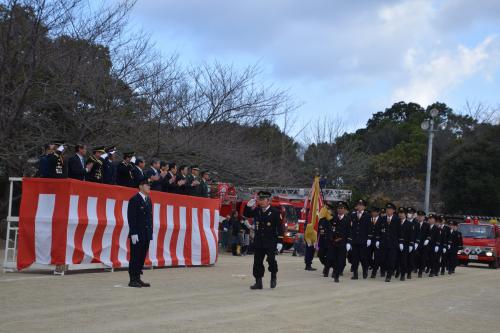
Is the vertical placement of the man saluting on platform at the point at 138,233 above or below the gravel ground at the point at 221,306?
Result: above

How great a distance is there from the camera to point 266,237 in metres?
14.0

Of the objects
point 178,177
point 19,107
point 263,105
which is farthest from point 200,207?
point 263,105

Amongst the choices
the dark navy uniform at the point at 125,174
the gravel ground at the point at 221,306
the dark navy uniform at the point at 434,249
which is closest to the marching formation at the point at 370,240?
the dark navy uniform at the point at 434,249

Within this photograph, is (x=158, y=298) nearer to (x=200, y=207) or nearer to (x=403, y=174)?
(x=200, y=207)

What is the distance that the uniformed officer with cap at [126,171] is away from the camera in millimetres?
16219

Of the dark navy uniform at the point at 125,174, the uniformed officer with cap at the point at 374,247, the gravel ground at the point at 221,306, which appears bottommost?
→ the gravel ground at the point at 221,306

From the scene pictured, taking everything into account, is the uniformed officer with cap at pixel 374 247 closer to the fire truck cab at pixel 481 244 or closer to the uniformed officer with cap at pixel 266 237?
the uniformed officer with cap at pixel 266 237

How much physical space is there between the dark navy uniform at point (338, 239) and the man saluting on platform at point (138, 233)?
20.5ft

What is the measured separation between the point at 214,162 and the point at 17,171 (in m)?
7.67

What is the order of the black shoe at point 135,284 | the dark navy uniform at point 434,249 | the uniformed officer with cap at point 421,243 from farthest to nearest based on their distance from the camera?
the dark navy uniform at point 434,249
the uniformed officer with cap at point 421,243
the black shoe at point 135,284

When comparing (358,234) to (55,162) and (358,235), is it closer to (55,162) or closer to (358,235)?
(358,235)

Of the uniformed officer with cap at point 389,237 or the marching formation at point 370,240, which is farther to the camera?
the uniformed officer with cap at point 389,237

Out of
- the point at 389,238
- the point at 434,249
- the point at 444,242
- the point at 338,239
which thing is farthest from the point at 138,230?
the point at 444,242

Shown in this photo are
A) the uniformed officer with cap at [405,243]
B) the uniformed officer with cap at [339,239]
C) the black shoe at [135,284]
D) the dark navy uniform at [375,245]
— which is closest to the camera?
the black shoe at [135,284]
